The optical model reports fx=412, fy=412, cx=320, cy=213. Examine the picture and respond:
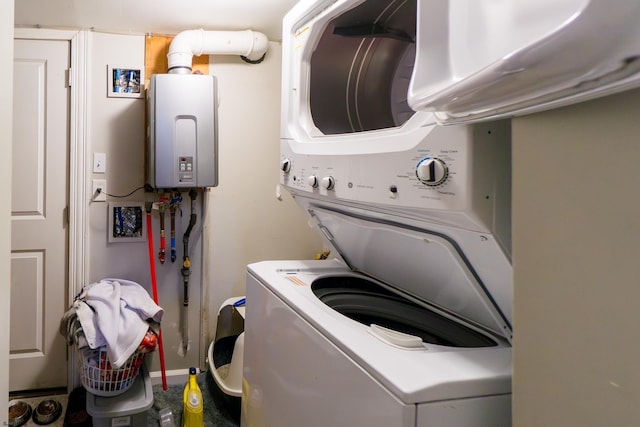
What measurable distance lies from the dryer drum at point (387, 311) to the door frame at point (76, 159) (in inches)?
70.2

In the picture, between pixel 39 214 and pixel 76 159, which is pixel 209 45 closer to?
pixel 76 159

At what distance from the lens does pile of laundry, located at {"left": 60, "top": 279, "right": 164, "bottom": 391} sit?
73.7 inches

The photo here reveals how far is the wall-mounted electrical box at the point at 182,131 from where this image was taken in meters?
2.18

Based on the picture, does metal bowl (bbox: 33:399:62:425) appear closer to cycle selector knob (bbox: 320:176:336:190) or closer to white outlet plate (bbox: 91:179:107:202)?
white outlet plate (bbox: 91:179:107:202)

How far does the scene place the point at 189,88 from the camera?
221 centimetres

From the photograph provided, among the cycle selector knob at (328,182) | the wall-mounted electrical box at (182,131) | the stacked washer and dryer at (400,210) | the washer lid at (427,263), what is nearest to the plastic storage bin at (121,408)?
the stacked washer and dryer at (400,210)

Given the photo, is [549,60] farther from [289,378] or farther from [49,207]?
[49,207]

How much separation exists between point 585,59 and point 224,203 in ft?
7.73

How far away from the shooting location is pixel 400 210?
2.74 feet

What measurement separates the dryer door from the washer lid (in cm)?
26

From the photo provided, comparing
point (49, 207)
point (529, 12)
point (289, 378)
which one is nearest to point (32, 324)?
point (49, 207)

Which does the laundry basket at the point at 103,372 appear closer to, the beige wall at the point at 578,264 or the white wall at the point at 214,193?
the white wall at the point at 214,193

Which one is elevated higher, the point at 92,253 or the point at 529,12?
the point at 529,12

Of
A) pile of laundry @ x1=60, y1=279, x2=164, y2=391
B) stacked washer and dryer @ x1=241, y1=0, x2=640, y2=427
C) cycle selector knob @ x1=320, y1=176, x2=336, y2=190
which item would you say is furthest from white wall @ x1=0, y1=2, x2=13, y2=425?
cycle selector knob @ x1=320, y1=176, x2=336, y2=190
